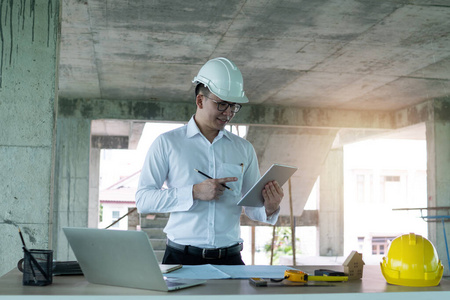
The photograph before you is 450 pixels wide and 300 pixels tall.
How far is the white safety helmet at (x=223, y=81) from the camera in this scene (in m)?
3.17

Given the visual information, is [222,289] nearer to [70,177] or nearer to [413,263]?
[413,263]

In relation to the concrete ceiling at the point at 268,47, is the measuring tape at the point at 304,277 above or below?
below

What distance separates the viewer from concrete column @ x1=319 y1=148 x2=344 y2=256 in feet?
72.0

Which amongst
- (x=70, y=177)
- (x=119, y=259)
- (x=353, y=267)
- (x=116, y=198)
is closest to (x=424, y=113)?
(x=70, y=177)

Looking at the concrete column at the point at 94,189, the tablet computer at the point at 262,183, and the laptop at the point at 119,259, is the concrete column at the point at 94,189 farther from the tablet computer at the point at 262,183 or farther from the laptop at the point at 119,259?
the laptop at the point at 119,259

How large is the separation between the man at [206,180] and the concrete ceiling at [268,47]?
371 centimetres

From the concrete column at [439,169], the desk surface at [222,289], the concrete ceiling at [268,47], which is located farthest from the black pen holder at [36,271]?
the concrete column at [439,169]

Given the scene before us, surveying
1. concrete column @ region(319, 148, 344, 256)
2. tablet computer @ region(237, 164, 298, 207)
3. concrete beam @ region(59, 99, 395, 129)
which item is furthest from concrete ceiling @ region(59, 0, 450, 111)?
concrete column @ region(319, 148, 344, 256)

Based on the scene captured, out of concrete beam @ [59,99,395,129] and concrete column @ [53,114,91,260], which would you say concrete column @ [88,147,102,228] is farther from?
concrete beam @ [59,99,395,129]

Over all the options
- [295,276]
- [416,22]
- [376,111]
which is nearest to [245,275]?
[295,276]

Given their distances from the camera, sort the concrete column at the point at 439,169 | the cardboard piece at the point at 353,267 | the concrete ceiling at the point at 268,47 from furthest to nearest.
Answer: the concrete column at the point at 439,169 → the concrete ceiling at the point at 268,47 → the cardboard piece at the point at 353,267

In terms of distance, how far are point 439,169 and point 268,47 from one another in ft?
19.9

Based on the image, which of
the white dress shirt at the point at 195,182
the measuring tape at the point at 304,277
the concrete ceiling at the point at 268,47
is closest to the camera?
the measuring tape at the point at 304,277

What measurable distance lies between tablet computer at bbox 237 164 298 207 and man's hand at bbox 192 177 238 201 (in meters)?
0.12
